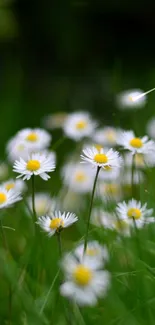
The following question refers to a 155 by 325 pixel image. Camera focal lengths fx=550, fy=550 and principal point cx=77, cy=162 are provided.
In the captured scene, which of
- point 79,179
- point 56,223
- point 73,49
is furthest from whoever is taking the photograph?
point 73,49

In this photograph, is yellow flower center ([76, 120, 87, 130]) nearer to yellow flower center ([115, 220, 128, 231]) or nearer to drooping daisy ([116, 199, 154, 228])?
yellow flower center ([115, 220, 128, 231])

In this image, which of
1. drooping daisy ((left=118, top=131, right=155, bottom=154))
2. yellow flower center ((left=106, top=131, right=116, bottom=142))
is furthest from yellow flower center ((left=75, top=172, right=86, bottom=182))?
drooping daisy ((left=118, top=131, right=155, bottom=154))

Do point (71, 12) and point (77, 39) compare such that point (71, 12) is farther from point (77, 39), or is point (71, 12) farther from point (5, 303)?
point (5, 303)

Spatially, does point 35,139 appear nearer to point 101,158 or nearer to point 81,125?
point 81,125

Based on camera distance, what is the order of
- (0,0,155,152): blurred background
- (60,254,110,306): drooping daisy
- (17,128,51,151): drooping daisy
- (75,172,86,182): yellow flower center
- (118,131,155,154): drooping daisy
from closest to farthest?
(60,254,110,306): drooping daisy < (118,131,155,154): drooping daisy < (17,128,51,151): drooping daisy < (75,172,86,182): yellow flower center < (0,0,155,152): blurred background

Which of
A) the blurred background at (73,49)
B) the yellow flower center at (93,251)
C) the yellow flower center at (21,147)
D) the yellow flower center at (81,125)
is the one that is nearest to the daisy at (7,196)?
the yellow flower center at (93,251)

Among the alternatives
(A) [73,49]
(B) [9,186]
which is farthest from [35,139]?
(A) [73,49]
